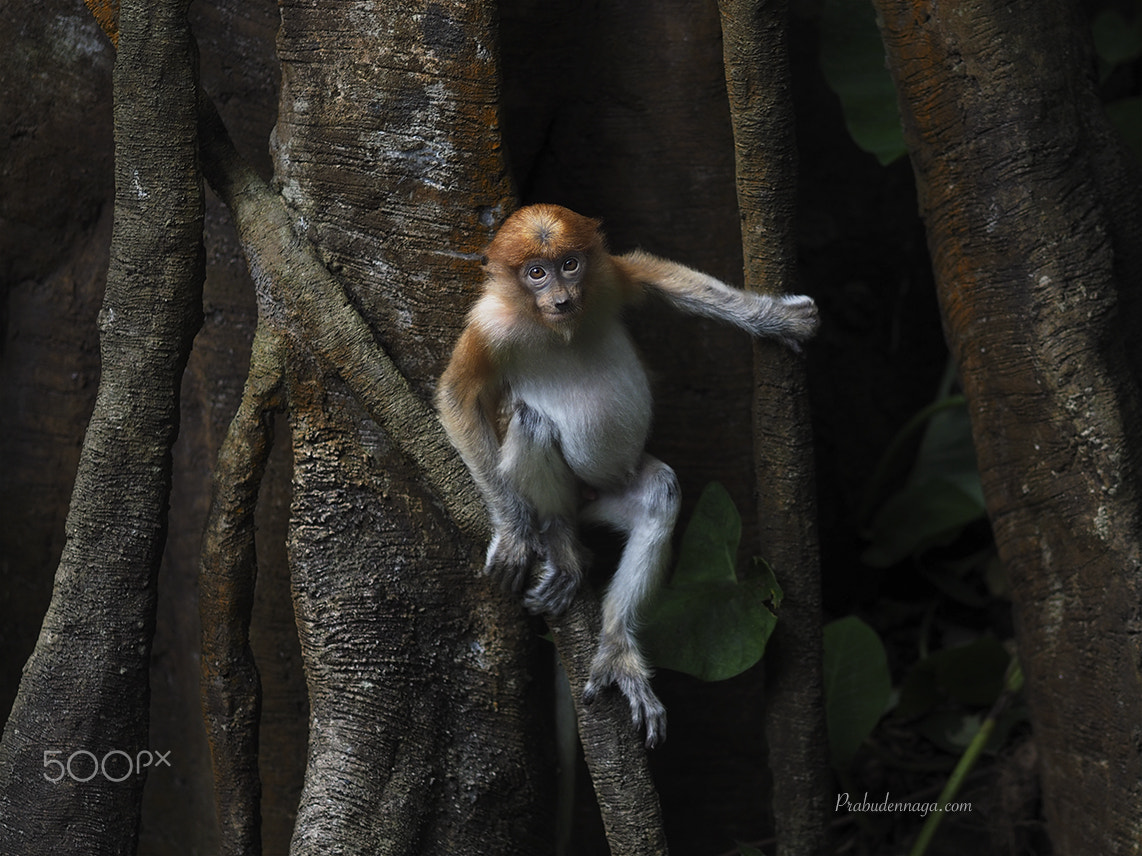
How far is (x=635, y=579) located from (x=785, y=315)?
868 mm

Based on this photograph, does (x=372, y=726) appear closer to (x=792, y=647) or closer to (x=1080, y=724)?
(x=792, y=647)

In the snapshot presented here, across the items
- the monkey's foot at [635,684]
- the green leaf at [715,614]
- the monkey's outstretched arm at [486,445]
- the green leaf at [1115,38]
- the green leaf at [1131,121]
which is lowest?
the monkey's foot at [635,684]

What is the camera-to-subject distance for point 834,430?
5.24 m

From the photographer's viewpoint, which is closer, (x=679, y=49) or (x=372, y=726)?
(x=372, y=726)

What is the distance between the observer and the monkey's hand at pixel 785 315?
3006 millimetres

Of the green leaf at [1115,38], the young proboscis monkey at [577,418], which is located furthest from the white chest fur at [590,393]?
the green leaf at [1115,38]

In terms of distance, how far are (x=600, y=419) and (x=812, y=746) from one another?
123 cm

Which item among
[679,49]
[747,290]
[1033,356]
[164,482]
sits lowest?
[164,482]

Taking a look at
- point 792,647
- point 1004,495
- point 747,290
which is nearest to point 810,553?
point 792,647

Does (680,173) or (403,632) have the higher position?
(680,173)

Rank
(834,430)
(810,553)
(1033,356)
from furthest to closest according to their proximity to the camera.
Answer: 1. (834,430)
2. (810,553)
3. (1033,356)

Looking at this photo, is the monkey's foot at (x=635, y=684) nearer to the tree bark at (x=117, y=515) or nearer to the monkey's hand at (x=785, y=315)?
the monkey's hand at (x=785, y=315)

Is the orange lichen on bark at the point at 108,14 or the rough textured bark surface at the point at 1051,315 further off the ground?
the orange lichen on bark at the point at 108,14

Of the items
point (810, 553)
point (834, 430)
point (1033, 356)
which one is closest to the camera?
point (1033, 356)
